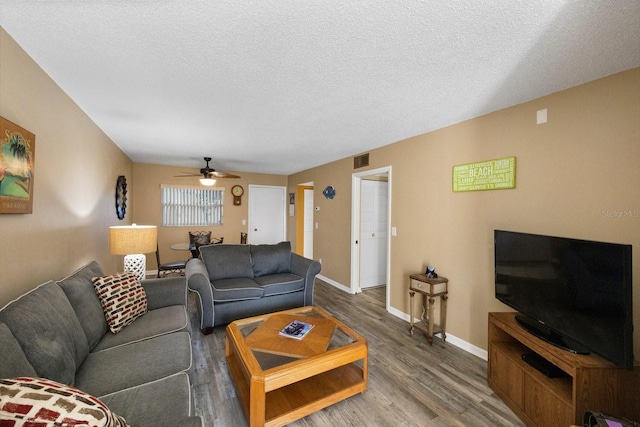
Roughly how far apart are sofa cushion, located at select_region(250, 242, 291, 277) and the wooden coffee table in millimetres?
1407

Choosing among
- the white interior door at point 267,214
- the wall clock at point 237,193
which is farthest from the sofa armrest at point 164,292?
the white interior door at point 267,214

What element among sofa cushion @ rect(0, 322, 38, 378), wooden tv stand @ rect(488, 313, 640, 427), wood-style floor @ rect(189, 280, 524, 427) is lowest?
wood-style floor @ rect(189, 280, 524, 427)

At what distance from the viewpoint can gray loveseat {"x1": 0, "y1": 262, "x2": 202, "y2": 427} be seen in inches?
43.7

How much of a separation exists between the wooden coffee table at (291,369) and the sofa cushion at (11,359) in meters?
0.98

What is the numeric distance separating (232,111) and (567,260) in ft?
9.54

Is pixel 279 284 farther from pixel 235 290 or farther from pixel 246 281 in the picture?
pixel 235 290

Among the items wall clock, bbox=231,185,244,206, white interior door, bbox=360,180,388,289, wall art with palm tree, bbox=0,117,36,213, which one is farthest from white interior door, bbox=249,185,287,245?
wall art with palm tree, bbox=0,117,36,213

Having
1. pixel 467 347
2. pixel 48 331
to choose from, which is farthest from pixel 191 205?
pixel 467 347

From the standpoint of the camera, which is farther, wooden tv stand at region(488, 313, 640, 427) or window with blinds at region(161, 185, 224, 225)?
window with blinds at region(161, 185, 224, 225)

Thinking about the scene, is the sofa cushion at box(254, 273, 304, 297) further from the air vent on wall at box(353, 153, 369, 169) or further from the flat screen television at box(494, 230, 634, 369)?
the flat screen television at box(494, 230, 634, 369)

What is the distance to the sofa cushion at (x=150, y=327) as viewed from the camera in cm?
175

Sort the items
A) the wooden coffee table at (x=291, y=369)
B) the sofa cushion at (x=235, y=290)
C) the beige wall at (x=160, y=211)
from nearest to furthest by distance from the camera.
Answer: the wooden coffee table at (x=291, y=369), the sofa cushion at (x=235, y=290), the beige wall at (x=160, y=211)

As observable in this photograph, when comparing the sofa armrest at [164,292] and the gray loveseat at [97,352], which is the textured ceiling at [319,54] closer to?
the gray loveseat at [97,352]

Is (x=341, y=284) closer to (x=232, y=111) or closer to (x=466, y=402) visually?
(x=466, y=402)
